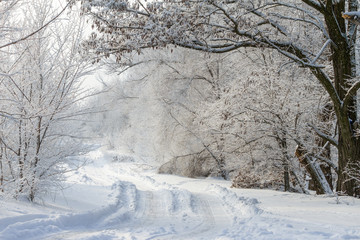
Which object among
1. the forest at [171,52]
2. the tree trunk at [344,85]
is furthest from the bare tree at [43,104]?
the tree trunk at [344,85]

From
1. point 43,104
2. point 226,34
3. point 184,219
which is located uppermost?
point 226,34

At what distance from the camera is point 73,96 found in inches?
329

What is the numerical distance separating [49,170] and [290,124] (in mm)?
6758

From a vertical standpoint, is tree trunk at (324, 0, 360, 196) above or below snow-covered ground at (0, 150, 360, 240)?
above

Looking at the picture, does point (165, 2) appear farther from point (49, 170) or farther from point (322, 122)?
point (322, 122)

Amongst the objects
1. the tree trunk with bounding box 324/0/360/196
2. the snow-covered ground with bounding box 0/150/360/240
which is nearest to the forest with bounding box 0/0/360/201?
the tree trunk with bounding box 324/0/360/196

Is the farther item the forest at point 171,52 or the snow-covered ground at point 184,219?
the forest at point 171,52

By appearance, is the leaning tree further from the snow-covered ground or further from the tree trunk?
the snow-covered ground

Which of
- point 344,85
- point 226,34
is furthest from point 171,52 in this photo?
point 344,85

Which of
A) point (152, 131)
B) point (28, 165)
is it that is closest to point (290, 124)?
point (28, 165)

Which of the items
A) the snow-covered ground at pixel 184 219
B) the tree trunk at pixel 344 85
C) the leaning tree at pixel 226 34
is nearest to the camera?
the snow-covered ground at pixel 184 219

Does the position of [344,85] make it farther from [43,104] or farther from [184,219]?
[43,104]

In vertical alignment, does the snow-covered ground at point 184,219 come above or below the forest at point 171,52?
below

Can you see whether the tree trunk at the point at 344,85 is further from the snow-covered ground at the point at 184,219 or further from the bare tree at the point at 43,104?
the bare tree at the point at 43,104
